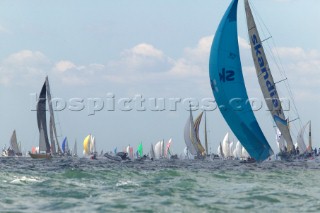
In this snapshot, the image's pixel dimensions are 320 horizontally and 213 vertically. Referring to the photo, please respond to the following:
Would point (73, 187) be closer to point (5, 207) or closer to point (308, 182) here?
point (5, 207)

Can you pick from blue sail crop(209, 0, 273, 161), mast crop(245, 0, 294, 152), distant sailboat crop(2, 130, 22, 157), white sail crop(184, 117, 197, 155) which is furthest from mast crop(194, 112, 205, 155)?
blue sail crop(209, 0, 273, 161)

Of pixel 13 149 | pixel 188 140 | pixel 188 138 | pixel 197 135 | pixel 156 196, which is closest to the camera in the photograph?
pixel 156 196

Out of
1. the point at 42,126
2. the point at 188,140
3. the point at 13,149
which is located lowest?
the point at 188,140

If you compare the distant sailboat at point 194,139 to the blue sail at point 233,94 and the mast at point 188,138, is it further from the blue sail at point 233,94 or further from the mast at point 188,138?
the blue sail at point 233,94

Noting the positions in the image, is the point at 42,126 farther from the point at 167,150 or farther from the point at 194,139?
the point at 167,150

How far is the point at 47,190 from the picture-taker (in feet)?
66.0

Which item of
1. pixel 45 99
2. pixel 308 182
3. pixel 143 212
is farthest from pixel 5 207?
pixel 45 99

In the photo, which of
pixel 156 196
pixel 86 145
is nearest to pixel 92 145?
pixel 86 145

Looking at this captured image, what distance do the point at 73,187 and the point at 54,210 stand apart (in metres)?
5.55

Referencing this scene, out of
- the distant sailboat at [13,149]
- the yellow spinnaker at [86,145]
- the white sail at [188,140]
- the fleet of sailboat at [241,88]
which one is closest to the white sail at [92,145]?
the yellow spinnaker at [86,145]

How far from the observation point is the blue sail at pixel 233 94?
132ft

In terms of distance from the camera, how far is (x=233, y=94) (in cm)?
4000

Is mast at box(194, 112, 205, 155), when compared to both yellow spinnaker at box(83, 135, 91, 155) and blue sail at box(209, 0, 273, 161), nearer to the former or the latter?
blue sail at box(209, 0, 273, 161)

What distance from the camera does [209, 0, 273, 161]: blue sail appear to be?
40094 millimetres
